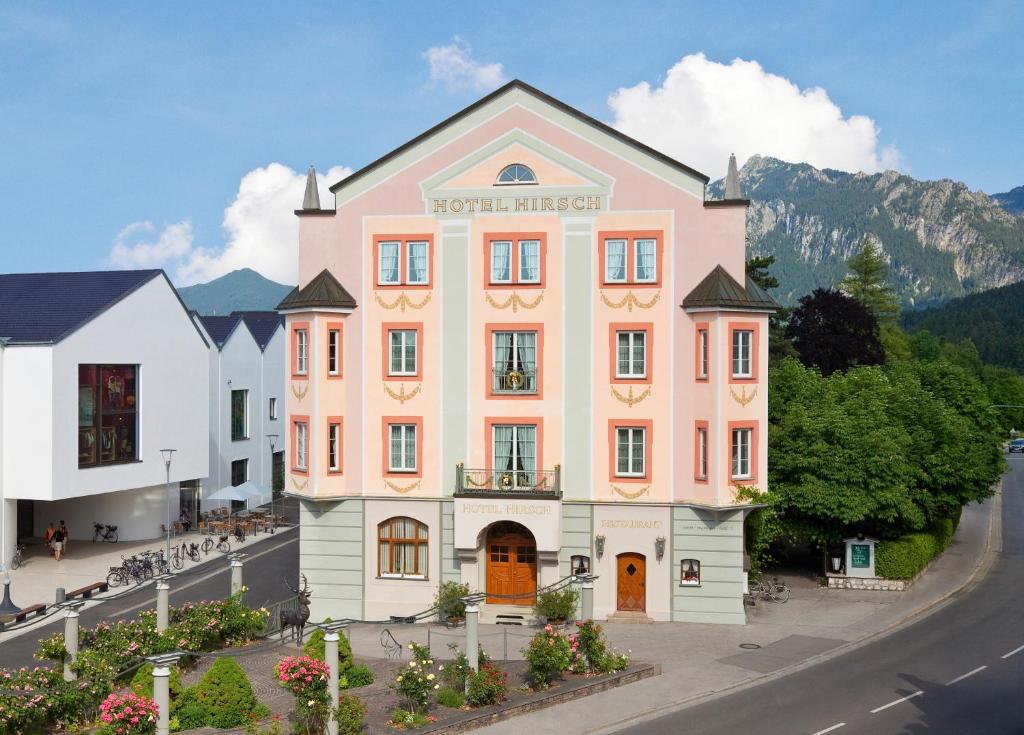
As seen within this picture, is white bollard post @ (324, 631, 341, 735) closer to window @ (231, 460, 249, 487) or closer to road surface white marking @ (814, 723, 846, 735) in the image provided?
road surface white marking @ (814, 723, 846, 735)

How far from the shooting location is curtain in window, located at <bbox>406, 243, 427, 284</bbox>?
105 feet

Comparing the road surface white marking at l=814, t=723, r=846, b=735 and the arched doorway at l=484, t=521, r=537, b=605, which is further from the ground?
the arched doorway at l=484, t=521, r=537, b=605

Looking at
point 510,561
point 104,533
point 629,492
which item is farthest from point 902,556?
point 104,533

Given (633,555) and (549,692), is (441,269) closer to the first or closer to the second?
(633,555)

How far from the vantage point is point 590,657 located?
79.3 ft

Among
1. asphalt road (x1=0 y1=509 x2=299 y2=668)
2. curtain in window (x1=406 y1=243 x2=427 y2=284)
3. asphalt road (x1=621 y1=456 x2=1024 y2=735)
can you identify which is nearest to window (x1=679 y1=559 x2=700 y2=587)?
asphalt road (x1=621 y1=456 x2=1024 y2=735)

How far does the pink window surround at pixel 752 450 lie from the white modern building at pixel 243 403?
31.5 metres

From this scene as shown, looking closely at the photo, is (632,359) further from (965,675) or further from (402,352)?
(965,675)

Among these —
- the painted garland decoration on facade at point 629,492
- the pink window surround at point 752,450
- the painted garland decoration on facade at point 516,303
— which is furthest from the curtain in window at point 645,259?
the painted garland decoration on facade at point 629,492

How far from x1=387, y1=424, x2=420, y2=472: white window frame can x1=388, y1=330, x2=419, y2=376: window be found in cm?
179

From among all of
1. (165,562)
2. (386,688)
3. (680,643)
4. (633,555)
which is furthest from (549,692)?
(165,562)

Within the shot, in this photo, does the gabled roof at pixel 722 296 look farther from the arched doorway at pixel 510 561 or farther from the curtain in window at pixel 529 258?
the arched doorway at pixel 510 561

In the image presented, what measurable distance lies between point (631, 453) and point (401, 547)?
820 centimetres

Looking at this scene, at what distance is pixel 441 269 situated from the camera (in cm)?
3177
